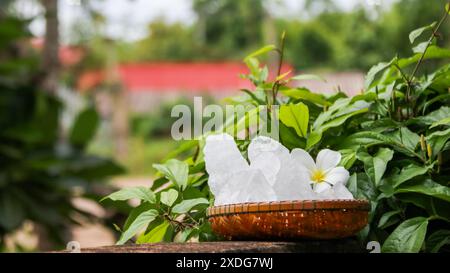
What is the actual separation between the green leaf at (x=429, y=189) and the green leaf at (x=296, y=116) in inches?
6.2

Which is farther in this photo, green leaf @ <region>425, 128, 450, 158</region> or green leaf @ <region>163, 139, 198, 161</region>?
green leaf @ <region>163, 139, 198, 161</region>

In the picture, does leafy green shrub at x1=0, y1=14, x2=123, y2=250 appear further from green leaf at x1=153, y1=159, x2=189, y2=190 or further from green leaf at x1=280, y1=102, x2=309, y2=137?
green leaf at x1=280, y1=102, x2=309, y2=137

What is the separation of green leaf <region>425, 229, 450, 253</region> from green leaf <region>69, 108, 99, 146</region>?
292 centimetres

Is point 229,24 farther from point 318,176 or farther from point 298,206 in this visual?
point 298,206

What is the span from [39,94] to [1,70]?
0.24 metres

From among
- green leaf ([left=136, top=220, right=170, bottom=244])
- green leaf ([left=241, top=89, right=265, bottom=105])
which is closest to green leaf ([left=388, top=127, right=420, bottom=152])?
green leaf ([left=241, top=89, right=265, bottom=105])

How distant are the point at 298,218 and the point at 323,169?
14 cm

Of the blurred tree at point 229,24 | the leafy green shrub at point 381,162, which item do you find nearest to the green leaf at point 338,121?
the leafy green shrub at point 381,162

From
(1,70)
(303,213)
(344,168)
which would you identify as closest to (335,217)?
(303,213)

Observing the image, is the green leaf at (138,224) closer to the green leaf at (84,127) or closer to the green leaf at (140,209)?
the green leaf at (140,209)

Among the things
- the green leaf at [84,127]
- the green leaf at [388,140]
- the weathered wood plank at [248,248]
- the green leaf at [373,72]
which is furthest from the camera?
the green leaf at [84,127]

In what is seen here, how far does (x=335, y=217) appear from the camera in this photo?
764 millimetres

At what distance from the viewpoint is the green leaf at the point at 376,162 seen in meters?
0.88

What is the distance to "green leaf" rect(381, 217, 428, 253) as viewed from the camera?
847mm
